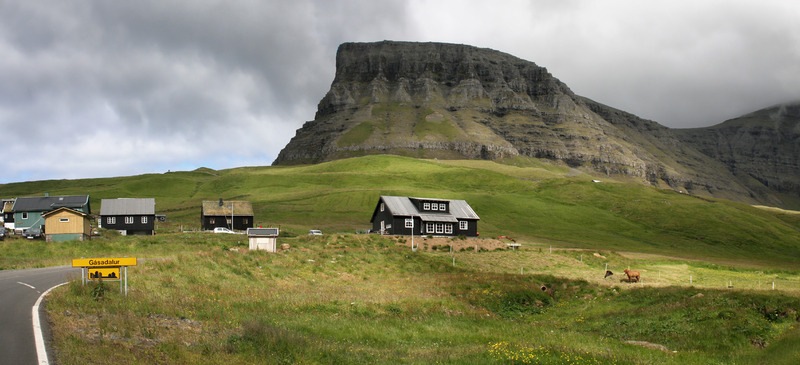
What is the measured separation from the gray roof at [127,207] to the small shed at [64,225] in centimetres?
1878

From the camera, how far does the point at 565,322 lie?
2634 cm

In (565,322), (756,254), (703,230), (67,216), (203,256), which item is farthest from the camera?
(703,230)

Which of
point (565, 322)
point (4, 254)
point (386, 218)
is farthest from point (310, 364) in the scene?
point (386, 218)

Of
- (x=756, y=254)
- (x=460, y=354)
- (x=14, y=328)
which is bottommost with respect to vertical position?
(x=756, y=254)

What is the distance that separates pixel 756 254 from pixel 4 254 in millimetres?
118198

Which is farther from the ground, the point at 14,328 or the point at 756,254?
the point at 14,328

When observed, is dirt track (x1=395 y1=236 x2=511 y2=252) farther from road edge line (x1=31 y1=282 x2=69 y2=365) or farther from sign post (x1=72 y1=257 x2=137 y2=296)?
road edge line (x1=31 y1=282 x2=69 y2=365)

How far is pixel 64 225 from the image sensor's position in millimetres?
59469

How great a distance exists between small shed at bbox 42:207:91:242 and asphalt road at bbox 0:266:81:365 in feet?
109

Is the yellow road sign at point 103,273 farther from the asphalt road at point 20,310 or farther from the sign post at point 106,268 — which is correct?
the asphalt road at point 20,310

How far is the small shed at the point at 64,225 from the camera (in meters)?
58.8

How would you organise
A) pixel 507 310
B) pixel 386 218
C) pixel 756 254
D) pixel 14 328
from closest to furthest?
pixel 14 328
pixel 507 310
pixel 386 218
pixel 756 254

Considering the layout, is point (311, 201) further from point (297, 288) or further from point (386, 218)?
point (297, 288)

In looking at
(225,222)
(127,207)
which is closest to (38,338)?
(127,207)
